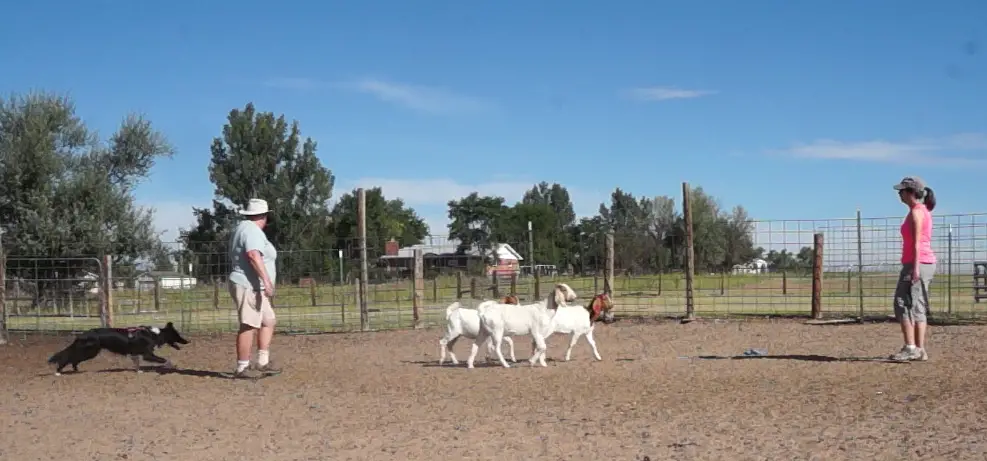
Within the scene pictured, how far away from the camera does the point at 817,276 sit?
18438 mm

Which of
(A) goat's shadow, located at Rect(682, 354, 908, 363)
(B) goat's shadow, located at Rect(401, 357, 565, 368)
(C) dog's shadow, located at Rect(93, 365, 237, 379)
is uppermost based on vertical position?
(A) goat's shadow, located at Rect(682, 354, 908, 363)

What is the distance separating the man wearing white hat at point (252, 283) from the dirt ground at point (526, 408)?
17.9 inches

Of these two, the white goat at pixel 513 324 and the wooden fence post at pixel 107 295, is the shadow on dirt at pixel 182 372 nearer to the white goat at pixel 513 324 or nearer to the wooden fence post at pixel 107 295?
the white goat at pixel 513 324

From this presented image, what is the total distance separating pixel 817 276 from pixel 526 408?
11.3 meters

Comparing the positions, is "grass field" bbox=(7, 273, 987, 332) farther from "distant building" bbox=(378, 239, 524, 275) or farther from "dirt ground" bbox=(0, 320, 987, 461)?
"dirt ground" bbox=(0, 320, 987, 461)

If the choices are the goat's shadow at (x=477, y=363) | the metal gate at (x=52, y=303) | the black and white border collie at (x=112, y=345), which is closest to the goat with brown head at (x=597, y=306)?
the goat's shadow at (x=477, y=363)

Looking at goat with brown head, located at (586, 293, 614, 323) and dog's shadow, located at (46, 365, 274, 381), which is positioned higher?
goat with brown head, located at (586, 293, 614, 323)

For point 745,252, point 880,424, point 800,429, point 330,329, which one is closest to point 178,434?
point 800,429

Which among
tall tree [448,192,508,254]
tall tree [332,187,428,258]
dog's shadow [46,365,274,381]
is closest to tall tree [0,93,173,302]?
tall tree [332,187,428,258]

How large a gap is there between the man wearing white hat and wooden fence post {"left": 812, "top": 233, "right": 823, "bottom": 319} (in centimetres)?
A: 1078

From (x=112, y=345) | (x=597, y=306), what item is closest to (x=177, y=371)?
(x=112, y=345)

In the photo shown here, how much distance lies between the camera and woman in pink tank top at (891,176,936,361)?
1095 cm

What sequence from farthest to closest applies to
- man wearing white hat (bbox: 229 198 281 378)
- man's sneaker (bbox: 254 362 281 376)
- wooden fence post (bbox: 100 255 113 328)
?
wooden fence post (bbox: 100 255 113 328) → man's sneaker (bbox: 254 362 281 376) → man wearing white hat (bbox: 229 198 281 378)

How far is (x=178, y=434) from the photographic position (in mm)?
7934
